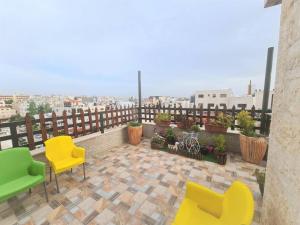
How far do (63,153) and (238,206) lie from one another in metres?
2.99

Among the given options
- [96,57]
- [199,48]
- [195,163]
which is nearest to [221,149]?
[195,163]

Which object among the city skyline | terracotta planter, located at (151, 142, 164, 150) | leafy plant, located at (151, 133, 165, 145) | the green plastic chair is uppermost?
the city skyline

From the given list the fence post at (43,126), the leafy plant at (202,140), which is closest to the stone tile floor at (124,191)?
the leafy plant at (202,140)

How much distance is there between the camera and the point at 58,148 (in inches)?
104

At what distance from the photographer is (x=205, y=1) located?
9.61ft

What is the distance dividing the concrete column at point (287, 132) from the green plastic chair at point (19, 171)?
9.18 ft

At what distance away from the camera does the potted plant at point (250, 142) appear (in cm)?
297

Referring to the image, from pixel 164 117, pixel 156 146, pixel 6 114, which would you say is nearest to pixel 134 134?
pixel 156 146

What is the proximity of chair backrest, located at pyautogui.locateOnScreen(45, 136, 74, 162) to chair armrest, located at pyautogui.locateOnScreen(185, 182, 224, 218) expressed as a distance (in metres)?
2.49

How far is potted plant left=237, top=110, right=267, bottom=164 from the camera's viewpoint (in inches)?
117

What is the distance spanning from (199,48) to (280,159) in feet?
15.8

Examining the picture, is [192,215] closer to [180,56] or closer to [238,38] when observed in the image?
[238,38]

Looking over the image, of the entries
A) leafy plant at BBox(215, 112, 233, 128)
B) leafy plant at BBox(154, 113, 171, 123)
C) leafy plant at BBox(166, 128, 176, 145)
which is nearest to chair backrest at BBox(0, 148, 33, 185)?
leafy plant at BBox(166, 128, 176, 145)

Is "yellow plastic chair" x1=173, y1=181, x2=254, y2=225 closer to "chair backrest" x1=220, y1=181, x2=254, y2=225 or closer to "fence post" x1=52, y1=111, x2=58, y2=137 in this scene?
"chair backrest" x1=220, y1=181, x2=254, y2=225
